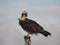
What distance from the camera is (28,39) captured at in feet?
97.2

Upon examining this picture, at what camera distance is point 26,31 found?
29.8 metres

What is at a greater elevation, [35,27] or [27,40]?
[35,27]

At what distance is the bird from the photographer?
2953cm

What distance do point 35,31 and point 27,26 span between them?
0.44 meters

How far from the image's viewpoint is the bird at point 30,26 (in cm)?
2953

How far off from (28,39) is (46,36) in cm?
82

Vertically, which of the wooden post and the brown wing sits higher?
the brown wing

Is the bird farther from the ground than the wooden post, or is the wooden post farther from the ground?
the bird

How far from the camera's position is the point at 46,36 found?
29.4m

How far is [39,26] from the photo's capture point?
97.5 ft

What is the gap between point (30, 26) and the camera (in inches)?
1163

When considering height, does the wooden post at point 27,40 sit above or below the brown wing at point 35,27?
below

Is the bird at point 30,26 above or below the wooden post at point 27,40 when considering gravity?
above

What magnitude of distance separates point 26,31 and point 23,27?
23 cm
